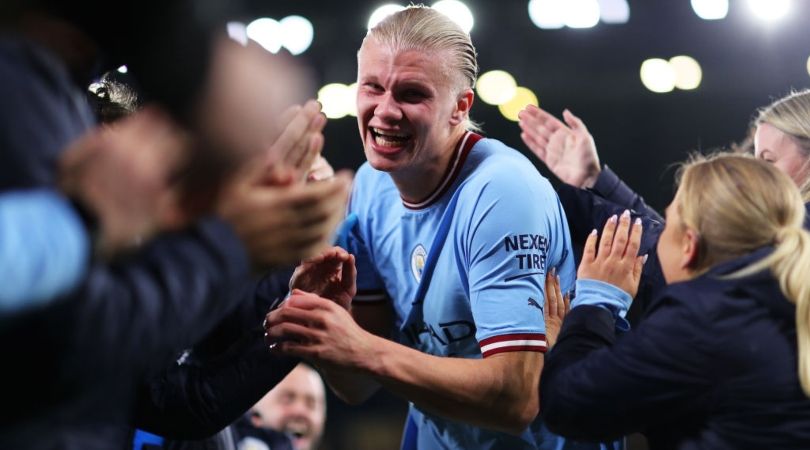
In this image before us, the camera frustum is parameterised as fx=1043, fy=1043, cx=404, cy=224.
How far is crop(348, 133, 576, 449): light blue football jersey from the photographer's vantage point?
7.93 ft

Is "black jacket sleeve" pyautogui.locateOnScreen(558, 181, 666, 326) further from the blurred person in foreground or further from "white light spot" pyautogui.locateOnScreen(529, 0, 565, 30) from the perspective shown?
"white light spot" pyautogui.locateOnScreen(529, 0, 565, 30)

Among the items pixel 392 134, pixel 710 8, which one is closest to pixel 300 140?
pixel 392 134

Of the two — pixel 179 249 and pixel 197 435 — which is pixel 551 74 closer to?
pixel 197 435

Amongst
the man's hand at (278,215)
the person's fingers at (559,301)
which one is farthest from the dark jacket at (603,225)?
the man's hand at (278,215)

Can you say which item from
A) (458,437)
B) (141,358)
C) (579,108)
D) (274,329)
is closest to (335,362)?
(274,329)

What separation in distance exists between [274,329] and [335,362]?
0.52 feet

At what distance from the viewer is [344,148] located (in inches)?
324

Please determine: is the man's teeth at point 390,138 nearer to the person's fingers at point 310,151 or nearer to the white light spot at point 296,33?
the person's fingers at point 310,151

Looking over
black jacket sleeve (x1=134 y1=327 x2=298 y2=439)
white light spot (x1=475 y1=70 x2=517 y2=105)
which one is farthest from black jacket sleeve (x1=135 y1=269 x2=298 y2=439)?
white light spot (x1=475 y1=70 x2=517 y2=105)

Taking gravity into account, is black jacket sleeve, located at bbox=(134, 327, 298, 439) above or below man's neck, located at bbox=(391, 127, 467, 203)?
below

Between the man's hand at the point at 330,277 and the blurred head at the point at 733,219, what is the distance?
0.70 metres

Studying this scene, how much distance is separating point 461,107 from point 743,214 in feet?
3.19

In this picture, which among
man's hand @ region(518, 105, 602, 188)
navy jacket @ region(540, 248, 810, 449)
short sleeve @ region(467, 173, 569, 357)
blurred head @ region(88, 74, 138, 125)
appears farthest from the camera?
man's hand @ region(518, 105, 602, 188)

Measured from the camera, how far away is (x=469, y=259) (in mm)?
2514
